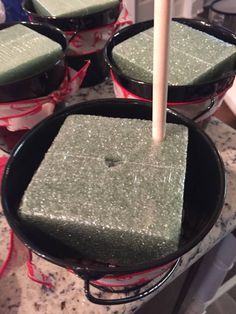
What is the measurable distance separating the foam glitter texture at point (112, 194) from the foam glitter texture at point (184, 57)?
0.11m

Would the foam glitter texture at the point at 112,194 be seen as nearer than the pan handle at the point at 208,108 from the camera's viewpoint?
Yes

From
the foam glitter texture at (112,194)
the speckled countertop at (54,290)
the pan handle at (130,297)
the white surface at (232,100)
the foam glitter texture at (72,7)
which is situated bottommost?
the white surface at (232,100)

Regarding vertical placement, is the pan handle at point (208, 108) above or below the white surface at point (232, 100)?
above

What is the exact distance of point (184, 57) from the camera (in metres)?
0.54

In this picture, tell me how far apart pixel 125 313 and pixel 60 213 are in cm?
16

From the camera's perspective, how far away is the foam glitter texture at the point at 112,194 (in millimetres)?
371

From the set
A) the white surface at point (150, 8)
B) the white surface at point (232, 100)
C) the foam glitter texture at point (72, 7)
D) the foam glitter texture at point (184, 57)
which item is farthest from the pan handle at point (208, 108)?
the white surface at point (150, 8)

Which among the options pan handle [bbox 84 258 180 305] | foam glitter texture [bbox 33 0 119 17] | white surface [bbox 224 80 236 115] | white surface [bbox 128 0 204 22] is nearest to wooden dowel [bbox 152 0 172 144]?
pan handle [bbox 84 258 180 305]

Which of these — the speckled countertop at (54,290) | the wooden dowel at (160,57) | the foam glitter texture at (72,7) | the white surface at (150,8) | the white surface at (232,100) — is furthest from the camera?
the white surface at (150,8)

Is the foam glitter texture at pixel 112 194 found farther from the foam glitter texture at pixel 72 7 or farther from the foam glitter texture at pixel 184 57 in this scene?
the foam glitter texture at pixel 72 7

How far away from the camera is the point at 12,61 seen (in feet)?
1.71

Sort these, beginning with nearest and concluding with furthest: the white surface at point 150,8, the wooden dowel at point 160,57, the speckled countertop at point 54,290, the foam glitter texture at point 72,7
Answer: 1. the wooden dowel at point 160,57
2. the speckled countertop at point 54,290
3. the foam glitter texture at point 72,7
4. the white surface at point 150,8

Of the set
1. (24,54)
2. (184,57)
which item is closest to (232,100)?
(184,57)

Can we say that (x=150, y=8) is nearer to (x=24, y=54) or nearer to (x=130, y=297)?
(x=24, y=54)
